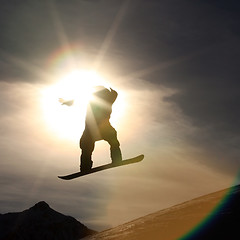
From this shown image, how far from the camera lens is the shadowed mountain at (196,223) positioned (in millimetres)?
17859

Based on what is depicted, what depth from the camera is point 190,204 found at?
25.8 m

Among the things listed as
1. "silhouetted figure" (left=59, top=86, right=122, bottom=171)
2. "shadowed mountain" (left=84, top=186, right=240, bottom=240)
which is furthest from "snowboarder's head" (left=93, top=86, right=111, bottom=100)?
"shadowed mountain" (left=84, top=186, right=240, bottom=240)

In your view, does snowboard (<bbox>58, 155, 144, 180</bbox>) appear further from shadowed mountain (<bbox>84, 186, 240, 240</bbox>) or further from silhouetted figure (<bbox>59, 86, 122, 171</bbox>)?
shadowed mountain (<bbox>84, 186, 240, 240</bbox>)

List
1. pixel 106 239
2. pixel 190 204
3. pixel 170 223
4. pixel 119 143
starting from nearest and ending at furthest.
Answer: pixel 119 143 → pixel 170 223 → pixel 106 239 → pixel 190 204

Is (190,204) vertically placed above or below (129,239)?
above

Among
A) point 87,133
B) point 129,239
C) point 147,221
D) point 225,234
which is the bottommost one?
point 225,234

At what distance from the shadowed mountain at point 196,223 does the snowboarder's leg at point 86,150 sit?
473 cm

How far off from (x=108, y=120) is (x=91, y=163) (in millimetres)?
2332

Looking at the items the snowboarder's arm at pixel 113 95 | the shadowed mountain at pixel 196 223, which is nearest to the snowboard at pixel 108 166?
the snowboarder's arm at pixel 113 95

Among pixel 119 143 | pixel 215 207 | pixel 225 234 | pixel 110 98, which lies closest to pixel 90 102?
pixel 110 98

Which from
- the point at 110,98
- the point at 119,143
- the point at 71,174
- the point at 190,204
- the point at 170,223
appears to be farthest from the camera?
the point at 190,204

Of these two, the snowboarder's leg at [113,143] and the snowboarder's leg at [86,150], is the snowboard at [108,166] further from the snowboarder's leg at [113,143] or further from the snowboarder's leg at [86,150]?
the snowboarder's leg at [86,150]

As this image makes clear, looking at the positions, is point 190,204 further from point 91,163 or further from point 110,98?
point 110,98

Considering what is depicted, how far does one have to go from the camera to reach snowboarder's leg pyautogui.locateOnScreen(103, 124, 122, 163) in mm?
17797
